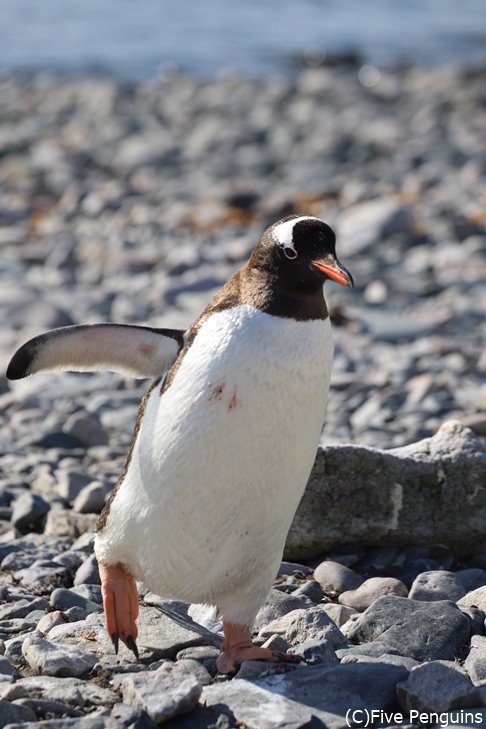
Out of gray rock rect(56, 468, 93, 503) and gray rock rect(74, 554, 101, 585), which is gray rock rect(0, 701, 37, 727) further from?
gray rock rect(56, 468, 93, 503)

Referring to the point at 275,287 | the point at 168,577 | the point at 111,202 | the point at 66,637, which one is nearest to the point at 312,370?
the point at 275,287

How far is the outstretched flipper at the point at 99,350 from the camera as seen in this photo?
451 cm

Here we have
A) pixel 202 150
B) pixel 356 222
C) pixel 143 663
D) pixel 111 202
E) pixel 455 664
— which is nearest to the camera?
pixel 455 664

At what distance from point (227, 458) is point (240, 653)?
655 mm

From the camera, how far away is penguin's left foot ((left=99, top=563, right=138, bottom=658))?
4.26 metres

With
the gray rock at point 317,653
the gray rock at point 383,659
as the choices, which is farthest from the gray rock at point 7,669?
the gray rock at point 383,659

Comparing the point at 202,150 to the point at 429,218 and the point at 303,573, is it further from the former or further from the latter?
the point at 303,573

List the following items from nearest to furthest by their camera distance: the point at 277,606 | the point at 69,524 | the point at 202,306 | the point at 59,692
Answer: the point at 59,692 → the point at 277,606 → the point at 69,524 → the point at 202,306

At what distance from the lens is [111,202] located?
13547 mm

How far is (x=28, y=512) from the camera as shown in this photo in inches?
223

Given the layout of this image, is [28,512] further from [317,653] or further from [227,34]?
[227,34]

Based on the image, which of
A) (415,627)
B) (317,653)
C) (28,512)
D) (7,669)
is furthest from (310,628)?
(28,512)

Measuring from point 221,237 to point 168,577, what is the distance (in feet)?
27.0

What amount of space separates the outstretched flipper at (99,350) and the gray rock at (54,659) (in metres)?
1.00
